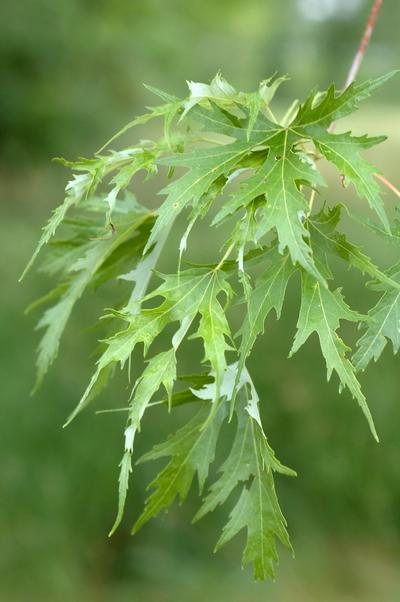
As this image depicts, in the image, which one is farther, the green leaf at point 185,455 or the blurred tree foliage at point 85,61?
the blurred tree foliage at point 85,61

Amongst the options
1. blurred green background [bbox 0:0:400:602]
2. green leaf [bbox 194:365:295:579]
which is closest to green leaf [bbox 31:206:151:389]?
green leaf [bbox 194:365:295:579]

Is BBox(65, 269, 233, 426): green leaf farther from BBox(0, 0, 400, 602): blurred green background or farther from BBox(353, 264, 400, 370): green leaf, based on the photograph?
BBox(0, 0, 400, 602): blurred green background

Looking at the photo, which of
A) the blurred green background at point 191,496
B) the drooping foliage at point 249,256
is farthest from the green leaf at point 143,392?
the blurred green background at point 191,496

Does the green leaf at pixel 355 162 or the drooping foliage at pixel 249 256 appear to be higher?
the green leaf at pixel 355 162

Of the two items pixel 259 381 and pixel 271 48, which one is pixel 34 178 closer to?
pixel 259 381

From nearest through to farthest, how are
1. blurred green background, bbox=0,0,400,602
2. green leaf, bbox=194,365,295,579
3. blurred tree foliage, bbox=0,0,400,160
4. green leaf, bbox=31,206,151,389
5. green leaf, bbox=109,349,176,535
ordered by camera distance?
green leaf, bbox=109,349,176,535, green leaf, bbox=194,365,295,579, green leaf, bbox=31,206,151,389, blurred green background, bbox=0,0,400,602, blurred tree foliage, bbox=0,0,400,160

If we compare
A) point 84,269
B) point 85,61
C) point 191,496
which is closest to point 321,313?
point 84,269

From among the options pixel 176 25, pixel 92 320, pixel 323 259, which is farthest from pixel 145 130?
pixel 323 259

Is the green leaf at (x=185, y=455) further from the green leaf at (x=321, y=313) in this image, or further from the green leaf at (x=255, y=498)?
the green leaf at (x=321, y=313)

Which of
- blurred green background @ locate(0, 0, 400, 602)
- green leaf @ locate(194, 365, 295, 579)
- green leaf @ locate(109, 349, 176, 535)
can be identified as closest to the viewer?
green leaf @ locate(109, 349, 176, 535)

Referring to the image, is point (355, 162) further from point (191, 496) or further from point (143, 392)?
point (191, 496)

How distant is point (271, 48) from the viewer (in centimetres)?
1689

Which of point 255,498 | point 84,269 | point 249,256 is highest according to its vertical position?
point 249,256

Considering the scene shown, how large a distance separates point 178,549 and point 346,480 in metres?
0.72
